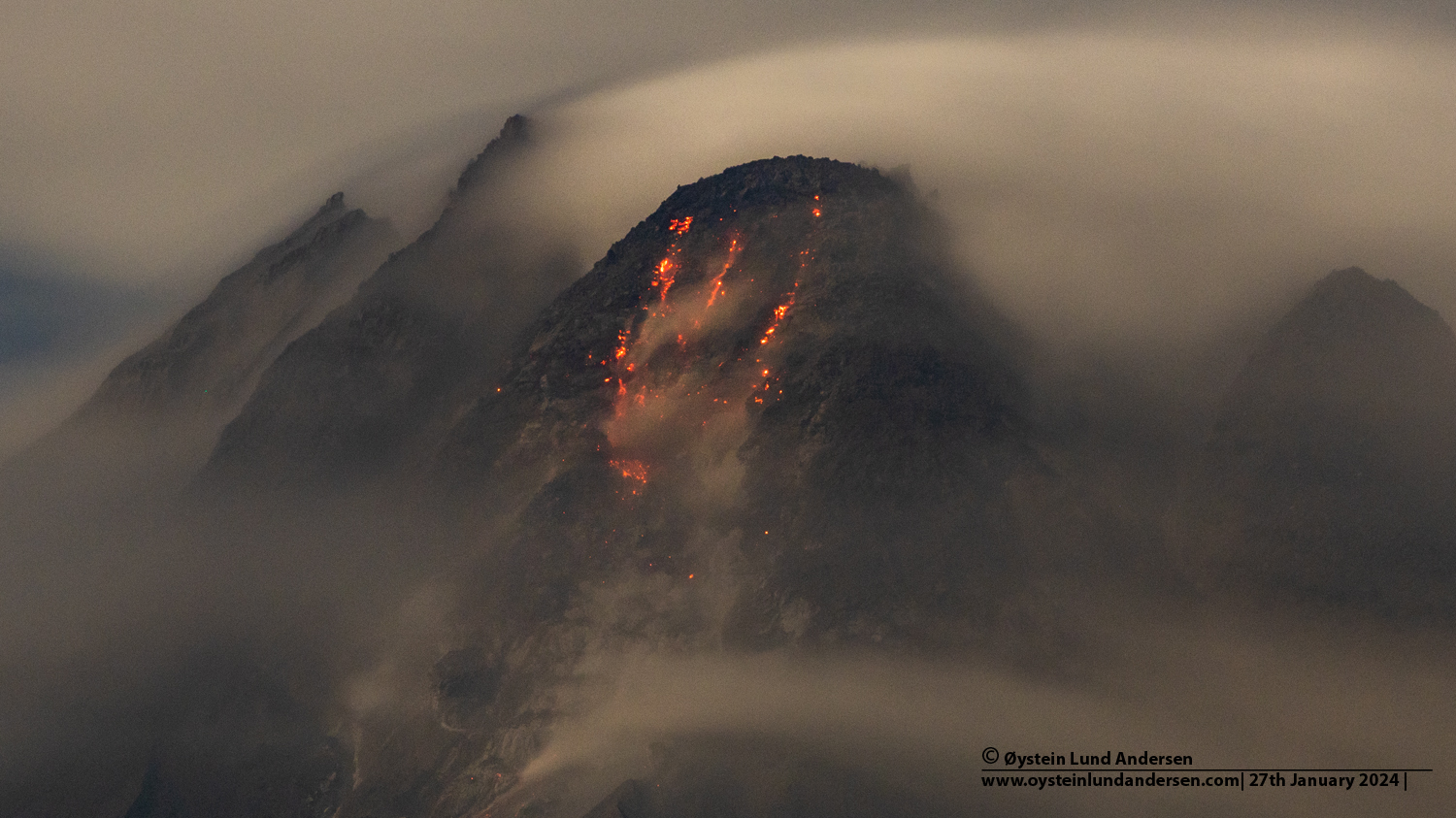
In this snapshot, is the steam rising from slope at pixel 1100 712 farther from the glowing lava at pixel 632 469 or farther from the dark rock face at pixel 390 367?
the dark rock face at pixel 390 367

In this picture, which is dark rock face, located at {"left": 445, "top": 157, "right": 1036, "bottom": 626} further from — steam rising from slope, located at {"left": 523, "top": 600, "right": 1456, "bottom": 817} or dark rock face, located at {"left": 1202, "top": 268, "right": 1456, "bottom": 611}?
dark rock face, located at {"left": 1202, "top": 268, "right": 1456, "bottom": 611}

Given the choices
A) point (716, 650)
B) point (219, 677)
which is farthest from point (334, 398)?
point (716, 650)

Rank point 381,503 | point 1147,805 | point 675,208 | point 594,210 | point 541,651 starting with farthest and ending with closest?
1. point 594,210
2. point 675,208
3. point 381,503
4. point 541,651
5. point 1147,805

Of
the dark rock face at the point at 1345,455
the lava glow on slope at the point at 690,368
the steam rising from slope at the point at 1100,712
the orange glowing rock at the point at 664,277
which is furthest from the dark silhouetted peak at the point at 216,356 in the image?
the dark rock face at the point at 1345,455

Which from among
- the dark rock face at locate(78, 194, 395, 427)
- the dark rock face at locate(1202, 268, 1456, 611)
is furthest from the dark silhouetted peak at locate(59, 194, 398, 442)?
the dark rock face at locate(1202, 268, 1456, 611)

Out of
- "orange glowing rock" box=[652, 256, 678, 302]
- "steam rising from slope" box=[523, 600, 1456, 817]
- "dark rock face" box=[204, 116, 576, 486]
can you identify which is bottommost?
"steam rising from slope" box=[523, 600, 1456, 817]

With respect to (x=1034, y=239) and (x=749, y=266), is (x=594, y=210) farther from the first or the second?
(x=1034, y=239)
